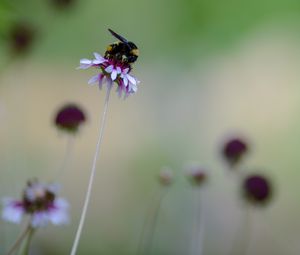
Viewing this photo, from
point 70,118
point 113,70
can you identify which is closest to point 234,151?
point 70,118

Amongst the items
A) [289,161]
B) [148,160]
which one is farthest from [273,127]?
[148,160]

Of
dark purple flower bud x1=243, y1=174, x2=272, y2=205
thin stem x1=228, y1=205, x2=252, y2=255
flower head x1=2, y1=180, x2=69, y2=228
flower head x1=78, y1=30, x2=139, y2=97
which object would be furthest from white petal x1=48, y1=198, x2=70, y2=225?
thin stem x1=228, y1=205, x2=252, y2=255

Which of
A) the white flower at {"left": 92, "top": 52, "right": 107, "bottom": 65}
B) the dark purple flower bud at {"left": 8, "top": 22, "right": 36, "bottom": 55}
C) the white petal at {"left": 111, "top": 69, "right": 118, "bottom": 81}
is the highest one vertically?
the dark purple flower bud at {"left": 8, "top": 22, "right": 36, "bottom": 55}

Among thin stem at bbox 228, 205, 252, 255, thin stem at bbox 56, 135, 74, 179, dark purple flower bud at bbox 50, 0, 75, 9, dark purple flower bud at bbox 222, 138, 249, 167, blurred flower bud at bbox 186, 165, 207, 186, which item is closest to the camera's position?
thin stem at bbox 56, 135, 74, 179

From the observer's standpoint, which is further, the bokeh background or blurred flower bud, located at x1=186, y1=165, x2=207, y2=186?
the bokeh background

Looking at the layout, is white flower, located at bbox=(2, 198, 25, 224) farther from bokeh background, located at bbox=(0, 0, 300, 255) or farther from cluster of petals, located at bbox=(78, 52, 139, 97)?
bokeh background, located at bbox=(0, 0, 300, 255)

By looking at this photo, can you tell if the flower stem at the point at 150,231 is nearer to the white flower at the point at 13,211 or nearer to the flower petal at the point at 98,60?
the white flower at the point at 13,211
